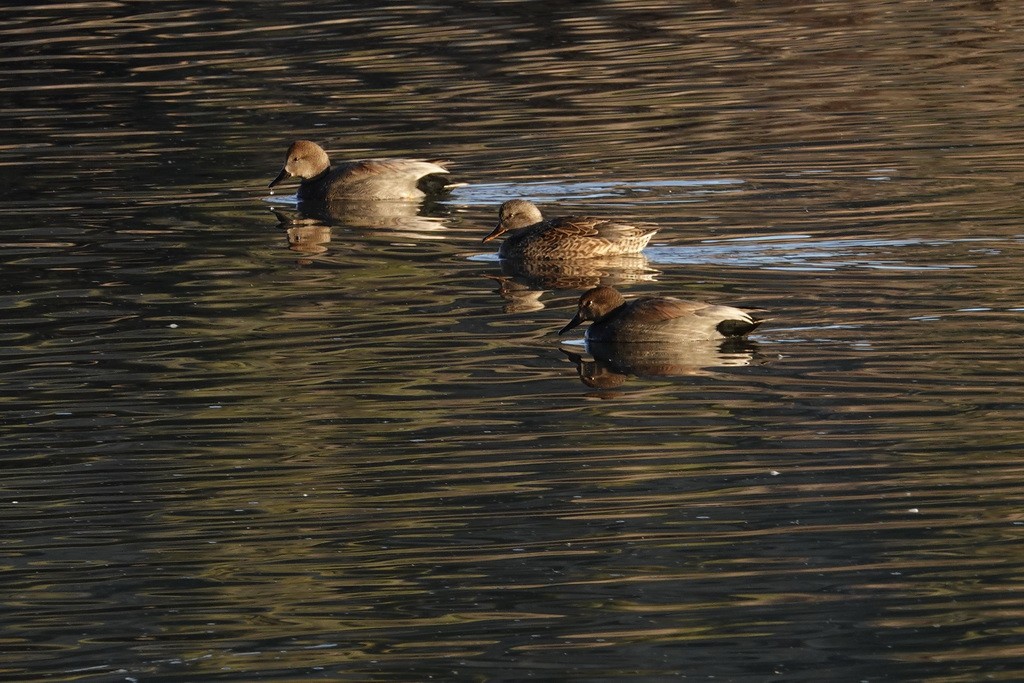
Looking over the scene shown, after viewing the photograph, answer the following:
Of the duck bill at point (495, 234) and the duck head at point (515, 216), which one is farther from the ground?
the duck head at point (515, 216)

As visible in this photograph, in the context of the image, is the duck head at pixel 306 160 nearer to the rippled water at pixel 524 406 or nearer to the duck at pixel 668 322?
the rippled water at pixel 524 406

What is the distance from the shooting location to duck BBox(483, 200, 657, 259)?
1455cm

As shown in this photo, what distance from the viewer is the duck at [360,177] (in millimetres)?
17703

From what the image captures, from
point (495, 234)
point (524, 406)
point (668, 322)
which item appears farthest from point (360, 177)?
point (524, 406)

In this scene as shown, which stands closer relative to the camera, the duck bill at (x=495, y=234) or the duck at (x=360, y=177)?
the duck bill at (x=495, y=234)

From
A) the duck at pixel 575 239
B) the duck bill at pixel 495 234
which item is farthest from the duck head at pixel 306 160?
the duck at pixel 575 239

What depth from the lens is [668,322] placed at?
38.9ft


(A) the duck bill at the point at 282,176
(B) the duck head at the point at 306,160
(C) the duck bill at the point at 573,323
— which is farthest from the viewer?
(A) the duck bill at the point at 282,176

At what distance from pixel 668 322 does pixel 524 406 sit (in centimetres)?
148

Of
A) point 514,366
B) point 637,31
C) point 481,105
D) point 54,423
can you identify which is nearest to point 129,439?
point 54,423

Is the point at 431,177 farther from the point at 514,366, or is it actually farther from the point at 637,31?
the point at 637,31

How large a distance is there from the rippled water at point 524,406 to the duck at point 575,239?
168 millimetres

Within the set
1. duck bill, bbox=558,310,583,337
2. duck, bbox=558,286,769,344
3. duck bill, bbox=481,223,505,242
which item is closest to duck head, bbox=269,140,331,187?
duck bill, bbox=481,223,505,242

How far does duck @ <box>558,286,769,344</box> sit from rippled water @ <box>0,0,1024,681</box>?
6.7 inches
